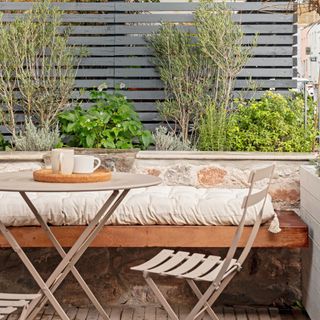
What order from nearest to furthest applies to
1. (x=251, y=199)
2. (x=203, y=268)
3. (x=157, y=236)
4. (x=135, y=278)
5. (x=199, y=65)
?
(x=251, y=199)
(x=203, y=268)
(x=157, y=236)
(x=135, y=278)
(x=199, y=65)

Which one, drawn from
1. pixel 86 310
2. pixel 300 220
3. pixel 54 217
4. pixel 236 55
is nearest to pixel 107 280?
pixel 86 310

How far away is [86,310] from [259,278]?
3.72ft

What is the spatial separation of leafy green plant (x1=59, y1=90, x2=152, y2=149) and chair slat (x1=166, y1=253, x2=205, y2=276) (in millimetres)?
2079

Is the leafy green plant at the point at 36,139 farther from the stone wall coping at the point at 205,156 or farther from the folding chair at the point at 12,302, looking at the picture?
the folding chair at the point at 12,302

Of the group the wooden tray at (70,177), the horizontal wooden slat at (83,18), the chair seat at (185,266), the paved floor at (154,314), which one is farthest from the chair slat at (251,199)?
the horizontal wooden slat at (83,18)

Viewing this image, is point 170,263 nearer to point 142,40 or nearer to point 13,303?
point 13,303

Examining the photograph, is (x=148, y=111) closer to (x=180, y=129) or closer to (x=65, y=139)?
(x=180, y=129)

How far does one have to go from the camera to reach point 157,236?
499 centimetres

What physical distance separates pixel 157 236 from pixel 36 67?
7.97 feet

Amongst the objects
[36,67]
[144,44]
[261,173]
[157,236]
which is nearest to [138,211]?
[157,236]

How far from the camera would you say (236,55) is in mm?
6801

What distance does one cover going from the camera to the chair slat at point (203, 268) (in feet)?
13.7

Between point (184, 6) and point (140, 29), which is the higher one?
point (184, 6)

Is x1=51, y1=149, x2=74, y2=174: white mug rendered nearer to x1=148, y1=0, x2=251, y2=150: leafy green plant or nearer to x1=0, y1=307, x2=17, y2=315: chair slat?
x1=0, y1=307, x2=17, y2=315: chair slat
